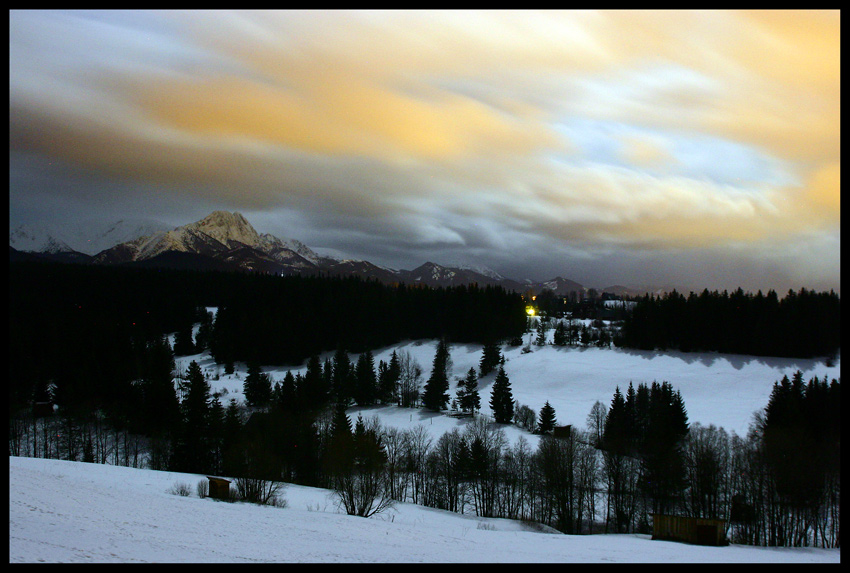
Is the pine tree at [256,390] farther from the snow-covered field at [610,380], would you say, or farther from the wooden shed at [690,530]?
the wooden shed at [690,530]

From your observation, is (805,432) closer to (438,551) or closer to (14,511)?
(438,551)

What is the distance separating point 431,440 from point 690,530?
3170 cm

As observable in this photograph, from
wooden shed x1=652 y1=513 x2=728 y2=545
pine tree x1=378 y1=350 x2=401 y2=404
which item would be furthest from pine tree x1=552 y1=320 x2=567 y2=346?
wooden shed x1=652 y1=513 x2=728 y2=545

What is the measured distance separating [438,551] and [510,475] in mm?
32649

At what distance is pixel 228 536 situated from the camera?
77.9 ft

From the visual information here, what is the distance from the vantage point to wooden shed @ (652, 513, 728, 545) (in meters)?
35.8

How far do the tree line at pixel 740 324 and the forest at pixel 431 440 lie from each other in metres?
2.55

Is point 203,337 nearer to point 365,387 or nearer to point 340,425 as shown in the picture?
point 365,387

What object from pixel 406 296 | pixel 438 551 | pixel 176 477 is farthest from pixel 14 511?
pixel 406 296

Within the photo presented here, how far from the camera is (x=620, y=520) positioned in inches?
1945

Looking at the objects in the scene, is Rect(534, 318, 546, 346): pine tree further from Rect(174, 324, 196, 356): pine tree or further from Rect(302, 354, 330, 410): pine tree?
Rect(174, 324, 196, 356): pine tree

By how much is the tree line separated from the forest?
2551mm

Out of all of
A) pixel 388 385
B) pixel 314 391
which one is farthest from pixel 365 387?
pixel 314 391

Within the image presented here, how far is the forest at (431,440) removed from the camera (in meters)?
46.1
